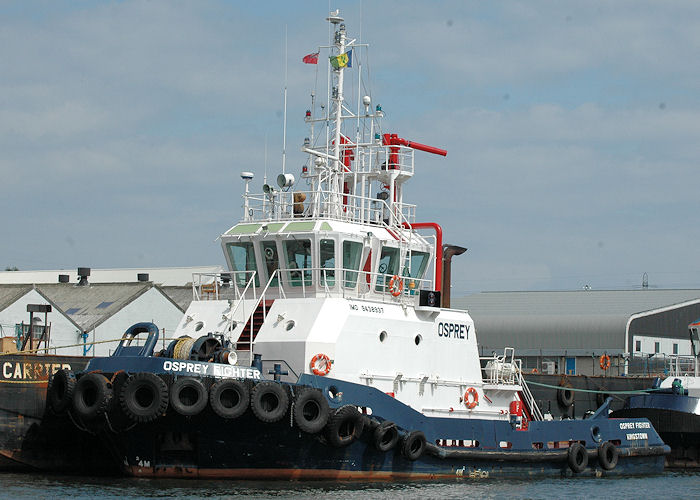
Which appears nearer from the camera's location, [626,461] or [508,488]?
[508,488]

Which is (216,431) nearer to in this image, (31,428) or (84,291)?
(31,428)

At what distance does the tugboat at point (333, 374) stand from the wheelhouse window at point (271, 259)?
17 mm

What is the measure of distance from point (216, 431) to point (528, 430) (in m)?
5.97

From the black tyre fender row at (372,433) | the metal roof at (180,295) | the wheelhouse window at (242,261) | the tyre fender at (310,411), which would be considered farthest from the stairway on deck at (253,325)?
the metal roof at (180,295)

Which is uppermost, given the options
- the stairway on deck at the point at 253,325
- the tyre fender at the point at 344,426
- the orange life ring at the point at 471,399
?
the stairway on deck at the point at 253,325

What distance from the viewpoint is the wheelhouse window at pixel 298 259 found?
18.4m

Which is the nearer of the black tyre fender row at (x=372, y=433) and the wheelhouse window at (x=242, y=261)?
the black tyre fender row at (x=372, y=433)

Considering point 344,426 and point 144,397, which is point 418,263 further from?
Result: point 144,397

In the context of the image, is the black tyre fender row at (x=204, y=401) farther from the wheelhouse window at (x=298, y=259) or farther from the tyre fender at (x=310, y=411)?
the wheelhouse window at (x=298, y=259)

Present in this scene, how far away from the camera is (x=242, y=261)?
19.2m

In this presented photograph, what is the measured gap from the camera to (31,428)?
18.4m

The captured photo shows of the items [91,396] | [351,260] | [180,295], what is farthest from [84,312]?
[91,396]

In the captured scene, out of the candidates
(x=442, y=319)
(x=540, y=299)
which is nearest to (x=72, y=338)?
(x=442, y=319)

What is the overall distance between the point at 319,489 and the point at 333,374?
6.38ft
